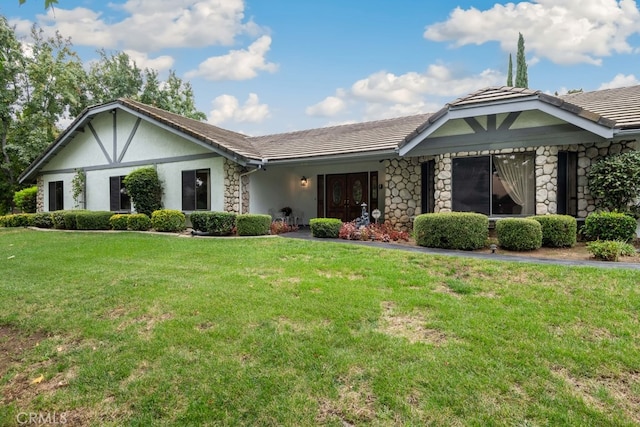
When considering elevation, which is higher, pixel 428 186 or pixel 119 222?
pixel 428 186

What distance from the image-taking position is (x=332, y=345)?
3559 millimetres

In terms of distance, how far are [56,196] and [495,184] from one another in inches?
760

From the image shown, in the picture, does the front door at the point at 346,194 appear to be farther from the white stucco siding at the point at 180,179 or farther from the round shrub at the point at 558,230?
the round shrub at the point at 558,230

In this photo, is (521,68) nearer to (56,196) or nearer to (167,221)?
(167,221)

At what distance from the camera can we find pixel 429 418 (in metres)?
2.58

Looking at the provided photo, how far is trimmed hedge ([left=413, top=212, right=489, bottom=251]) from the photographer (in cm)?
750

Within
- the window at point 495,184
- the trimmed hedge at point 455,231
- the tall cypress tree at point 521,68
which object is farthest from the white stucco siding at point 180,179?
the tall cypress tree at point 521,68

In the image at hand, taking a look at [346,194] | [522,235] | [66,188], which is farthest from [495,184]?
[66,188]

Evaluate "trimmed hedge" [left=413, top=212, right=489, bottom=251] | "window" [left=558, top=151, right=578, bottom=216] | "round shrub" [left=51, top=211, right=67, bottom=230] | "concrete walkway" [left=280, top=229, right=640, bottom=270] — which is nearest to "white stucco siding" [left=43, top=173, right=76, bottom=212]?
"round shrub" [left=51, top=211, right=67, bottom=230]

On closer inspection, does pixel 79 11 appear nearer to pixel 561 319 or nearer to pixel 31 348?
pixel 31 348

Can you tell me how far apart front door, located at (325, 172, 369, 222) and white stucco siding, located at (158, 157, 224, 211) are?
4.46 meters

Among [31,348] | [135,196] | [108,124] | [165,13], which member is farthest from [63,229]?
[31,348]

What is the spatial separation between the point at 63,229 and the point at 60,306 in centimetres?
1060

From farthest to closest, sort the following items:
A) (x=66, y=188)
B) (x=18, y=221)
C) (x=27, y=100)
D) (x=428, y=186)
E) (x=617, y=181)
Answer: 1. (x=27, y=100)
2. (x=66, y=188)
3. (x=18, y=221)
4. (x=428, y=186)
5. (x=617, y=181)
